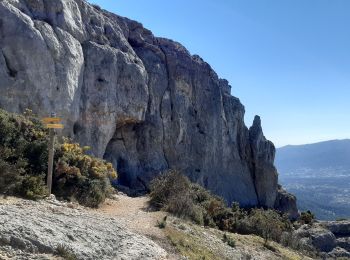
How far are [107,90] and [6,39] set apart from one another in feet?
36.7

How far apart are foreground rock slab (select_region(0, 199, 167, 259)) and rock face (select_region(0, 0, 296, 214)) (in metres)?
15.3

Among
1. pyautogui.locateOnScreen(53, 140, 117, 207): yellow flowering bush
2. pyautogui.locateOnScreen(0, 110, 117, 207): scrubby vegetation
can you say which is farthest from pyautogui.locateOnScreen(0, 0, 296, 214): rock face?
pyautogui.locateOnScreen(53, 140, 117, 207): yellow flowering bush

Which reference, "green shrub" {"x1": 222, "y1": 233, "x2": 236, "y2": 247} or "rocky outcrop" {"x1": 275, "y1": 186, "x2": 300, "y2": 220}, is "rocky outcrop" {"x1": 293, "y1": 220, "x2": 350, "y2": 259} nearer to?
"rocky outcrop" {"x1": 275, "y1": 186, "x2": 300, "y2": 220}

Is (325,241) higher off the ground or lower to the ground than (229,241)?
lower

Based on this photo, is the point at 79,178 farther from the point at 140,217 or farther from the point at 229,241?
the point at 229,241

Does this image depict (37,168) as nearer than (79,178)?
Yes

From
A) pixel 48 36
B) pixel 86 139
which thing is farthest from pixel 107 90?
pixel 48 36

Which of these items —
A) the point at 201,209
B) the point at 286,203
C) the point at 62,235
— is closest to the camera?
the point at 62,235

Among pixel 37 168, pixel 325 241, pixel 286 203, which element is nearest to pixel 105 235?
pixel 37 168

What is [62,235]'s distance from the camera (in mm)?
13898

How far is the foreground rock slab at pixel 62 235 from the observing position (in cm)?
1250

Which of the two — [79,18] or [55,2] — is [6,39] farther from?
[79,18]

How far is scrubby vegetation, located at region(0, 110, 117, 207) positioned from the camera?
1867 centimetres

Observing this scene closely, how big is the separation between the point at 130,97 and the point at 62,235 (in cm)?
3011
